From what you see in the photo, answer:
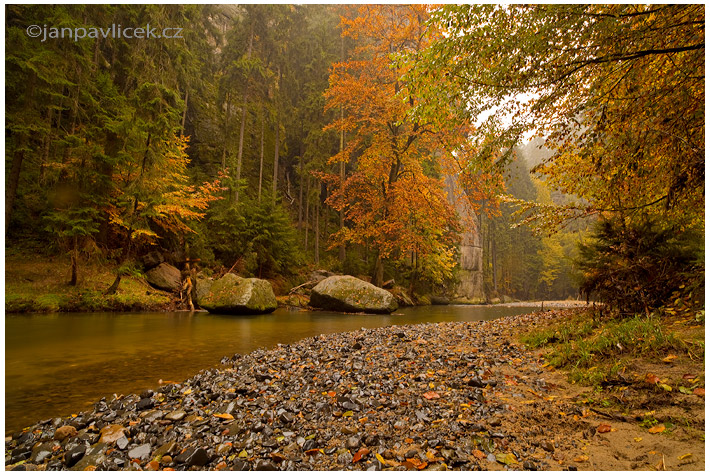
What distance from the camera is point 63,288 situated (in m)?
11.9

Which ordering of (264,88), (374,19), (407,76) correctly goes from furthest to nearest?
(264,88) < (374,19) < (407,76)

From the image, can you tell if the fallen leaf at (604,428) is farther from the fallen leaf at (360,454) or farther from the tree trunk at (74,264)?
the tree trunk at (74,264)

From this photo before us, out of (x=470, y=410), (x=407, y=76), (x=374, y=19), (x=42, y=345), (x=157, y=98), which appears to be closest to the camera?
(x=470, y=410)

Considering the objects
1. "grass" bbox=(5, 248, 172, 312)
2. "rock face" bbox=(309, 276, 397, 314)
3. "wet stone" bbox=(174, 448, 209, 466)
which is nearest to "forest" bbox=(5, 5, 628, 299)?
"grass" bbox=(5, 248, 172, 312)

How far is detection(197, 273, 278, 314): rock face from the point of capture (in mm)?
12312

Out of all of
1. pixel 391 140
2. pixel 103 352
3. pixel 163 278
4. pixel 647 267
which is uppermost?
pixel 391 140

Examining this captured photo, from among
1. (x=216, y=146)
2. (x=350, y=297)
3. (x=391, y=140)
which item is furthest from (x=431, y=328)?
(x=216, y=146)

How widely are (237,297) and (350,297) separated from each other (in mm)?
4539

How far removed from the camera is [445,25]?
4.79 meters

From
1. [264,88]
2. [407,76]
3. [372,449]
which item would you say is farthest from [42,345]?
[264,88]

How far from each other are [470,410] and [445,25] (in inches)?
198

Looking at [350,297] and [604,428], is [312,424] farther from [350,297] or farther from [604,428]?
[350,297]

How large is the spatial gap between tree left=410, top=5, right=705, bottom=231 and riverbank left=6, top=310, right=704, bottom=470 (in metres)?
Answer: 2.94

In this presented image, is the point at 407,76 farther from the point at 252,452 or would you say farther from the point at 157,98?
the point at 157,98
